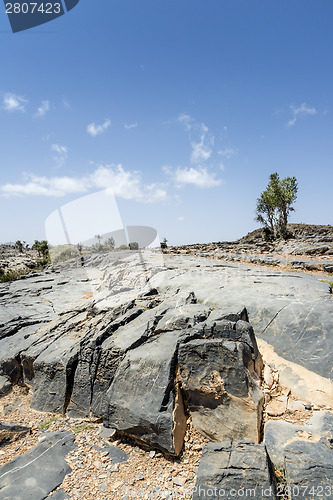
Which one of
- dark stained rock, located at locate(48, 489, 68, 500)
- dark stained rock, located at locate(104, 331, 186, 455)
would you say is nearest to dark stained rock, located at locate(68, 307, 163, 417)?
dark stained rock, located at locate(104, 331, 186, 455)

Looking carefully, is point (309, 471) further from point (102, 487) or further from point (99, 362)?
point (99, 362)

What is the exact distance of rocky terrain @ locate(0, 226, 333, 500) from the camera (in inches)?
172

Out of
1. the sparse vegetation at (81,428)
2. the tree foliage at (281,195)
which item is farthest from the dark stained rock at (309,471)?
the tree foliage at (281,195)

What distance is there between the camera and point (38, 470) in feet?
16.1

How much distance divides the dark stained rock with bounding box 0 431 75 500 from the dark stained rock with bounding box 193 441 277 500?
2.75m

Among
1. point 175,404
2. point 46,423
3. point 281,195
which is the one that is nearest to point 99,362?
point 46,423

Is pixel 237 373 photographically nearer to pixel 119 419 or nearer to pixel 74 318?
pixel 119 419

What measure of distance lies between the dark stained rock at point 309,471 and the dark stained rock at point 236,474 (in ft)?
1.00

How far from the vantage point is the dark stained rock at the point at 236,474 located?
12.1 ft

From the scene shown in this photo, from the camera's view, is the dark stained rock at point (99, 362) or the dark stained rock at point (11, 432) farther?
the dark stained rock at point (99, 362)

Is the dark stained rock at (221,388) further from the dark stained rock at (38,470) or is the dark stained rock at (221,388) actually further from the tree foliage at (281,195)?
the tree foliage at (281,195)

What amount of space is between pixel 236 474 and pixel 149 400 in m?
2.14

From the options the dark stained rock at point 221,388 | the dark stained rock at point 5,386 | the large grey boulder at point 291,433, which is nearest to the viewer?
the large grey boulder at point 291,433

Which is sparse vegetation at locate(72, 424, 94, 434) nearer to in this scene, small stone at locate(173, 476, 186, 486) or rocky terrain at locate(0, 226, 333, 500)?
rocky terrain at locate(0, 226, 333, 500)
